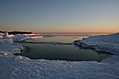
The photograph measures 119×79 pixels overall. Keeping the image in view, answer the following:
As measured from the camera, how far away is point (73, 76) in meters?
4.46

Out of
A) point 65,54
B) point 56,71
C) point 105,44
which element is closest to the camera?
point 56,71

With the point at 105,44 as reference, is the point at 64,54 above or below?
below

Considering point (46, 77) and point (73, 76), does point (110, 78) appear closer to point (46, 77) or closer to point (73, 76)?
point (73, 76)

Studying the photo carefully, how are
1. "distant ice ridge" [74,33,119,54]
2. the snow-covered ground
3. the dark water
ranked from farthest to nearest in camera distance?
"distant ice ridge" [74,33,119,54]
the dark water
the snow-covered ground

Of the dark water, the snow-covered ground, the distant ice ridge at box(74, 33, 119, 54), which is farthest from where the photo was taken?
the distant ice ridge at box(74, 33, 119, 54)

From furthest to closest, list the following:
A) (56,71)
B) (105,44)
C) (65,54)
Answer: (105,44)
(65,54)
(56,71)

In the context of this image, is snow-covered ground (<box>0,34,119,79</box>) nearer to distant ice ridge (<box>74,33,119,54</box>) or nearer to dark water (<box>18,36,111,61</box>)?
dark water (<box>18,36,111,61</box>)

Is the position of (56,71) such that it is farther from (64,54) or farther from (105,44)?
(105,44)

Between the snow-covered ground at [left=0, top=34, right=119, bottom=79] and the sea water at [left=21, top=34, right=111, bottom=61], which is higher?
the snow-covered ground at [left=0, top=34, right=119, bottom=79]

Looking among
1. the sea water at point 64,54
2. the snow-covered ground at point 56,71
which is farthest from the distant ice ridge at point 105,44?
the snow-covered ground at point 56,71

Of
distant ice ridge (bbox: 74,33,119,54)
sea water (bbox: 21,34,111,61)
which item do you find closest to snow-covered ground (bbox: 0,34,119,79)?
sea water (bbox: 21,34,111,61)

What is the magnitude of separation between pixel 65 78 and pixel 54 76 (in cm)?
69

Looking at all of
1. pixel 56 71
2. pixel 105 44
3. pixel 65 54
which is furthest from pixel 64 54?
pixel 105 44

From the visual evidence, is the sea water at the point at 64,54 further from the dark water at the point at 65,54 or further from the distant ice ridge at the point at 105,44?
the distant ice ridge at the point at 105,44
